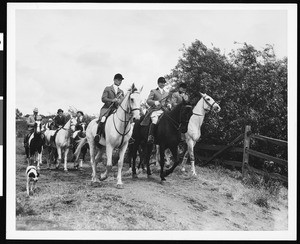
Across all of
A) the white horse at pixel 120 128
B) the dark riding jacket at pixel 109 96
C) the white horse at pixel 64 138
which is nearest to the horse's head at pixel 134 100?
the white horse at pixel 120 128

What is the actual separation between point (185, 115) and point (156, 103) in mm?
1055


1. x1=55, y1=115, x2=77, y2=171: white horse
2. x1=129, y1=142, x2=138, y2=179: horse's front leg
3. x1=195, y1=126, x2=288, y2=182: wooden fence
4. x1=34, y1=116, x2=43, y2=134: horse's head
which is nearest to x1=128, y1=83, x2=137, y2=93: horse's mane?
x1=129, y1=142, x2=138, y2=179: horse's front leg

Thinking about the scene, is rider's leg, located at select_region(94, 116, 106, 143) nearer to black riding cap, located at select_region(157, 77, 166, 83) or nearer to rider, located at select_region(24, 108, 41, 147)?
rider, located at select_region(24, 108, 41, 147)

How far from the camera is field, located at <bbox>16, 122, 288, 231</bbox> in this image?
850cm

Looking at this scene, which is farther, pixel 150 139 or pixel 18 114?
pixel 150 139

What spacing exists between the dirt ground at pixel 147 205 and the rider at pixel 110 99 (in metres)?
1.40

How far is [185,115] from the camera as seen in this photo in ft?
32.9

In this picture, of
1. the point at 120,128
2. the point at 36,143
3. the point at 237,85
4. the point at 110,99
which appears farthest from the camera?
the point at 36,143

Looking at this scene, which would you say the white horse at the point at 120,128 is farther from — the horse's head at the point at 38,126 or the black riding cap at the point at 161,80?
the horse's head at the point at 38,126

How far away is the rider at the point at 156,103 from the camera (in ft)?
35.3

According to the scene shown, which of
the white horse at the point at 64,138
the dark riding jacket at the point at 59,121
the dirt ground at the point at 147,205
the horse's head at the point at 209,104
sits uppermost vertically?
the horse's head at the point at 209,104

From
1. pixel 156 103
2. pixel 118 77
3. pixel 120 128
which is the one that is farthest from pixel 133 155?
pixel 118 77

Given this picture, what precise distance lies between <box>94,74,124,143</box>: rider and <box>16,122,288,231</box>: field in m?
1.39

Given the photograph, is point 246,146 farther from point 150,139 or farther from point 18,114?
point 18,114
